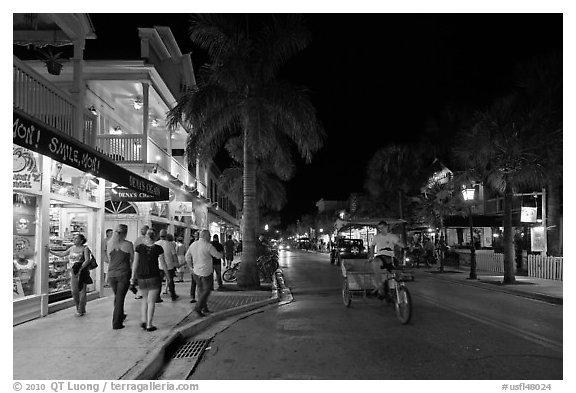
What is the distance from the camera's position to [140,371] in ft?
20.4

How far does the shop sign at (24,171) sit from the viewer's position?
967cm

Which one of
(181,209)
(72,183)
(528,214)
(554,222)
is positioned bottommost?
(554,222)

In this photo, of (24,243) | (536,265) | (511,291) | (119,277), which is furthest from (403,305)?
(536,265)

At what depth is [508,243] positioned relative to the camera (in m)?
18.3

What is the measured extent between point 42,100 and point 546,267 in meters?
18.1

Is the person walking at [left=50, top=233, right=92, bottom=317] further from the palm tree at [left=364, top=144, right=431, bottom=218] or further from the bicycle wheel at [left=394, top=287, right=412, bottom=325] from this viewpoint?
the palm tree at [left=364, top=144, right=431, bottom=218]

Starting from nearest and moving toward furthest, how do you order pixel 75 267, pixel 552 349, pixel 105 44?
1. pixel 552 349
2. pixel 75 267
3. pixel 105 44

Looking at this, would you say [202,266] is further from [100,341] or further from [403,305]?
[403,305]

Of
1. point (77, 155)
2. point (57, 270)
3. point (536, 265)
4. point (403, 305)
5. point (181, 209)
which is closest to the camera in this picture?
point (77, 155)

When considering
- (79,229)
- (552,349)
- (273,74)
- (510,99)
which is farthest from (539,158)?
(79,229)

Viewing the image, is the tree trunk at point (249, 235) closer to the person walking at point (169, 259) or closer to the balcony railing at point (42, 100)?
the person walking at point (169, 259)

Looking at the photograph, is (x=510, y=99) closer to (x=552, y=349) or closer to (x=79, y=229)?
(x=552, y=349)
